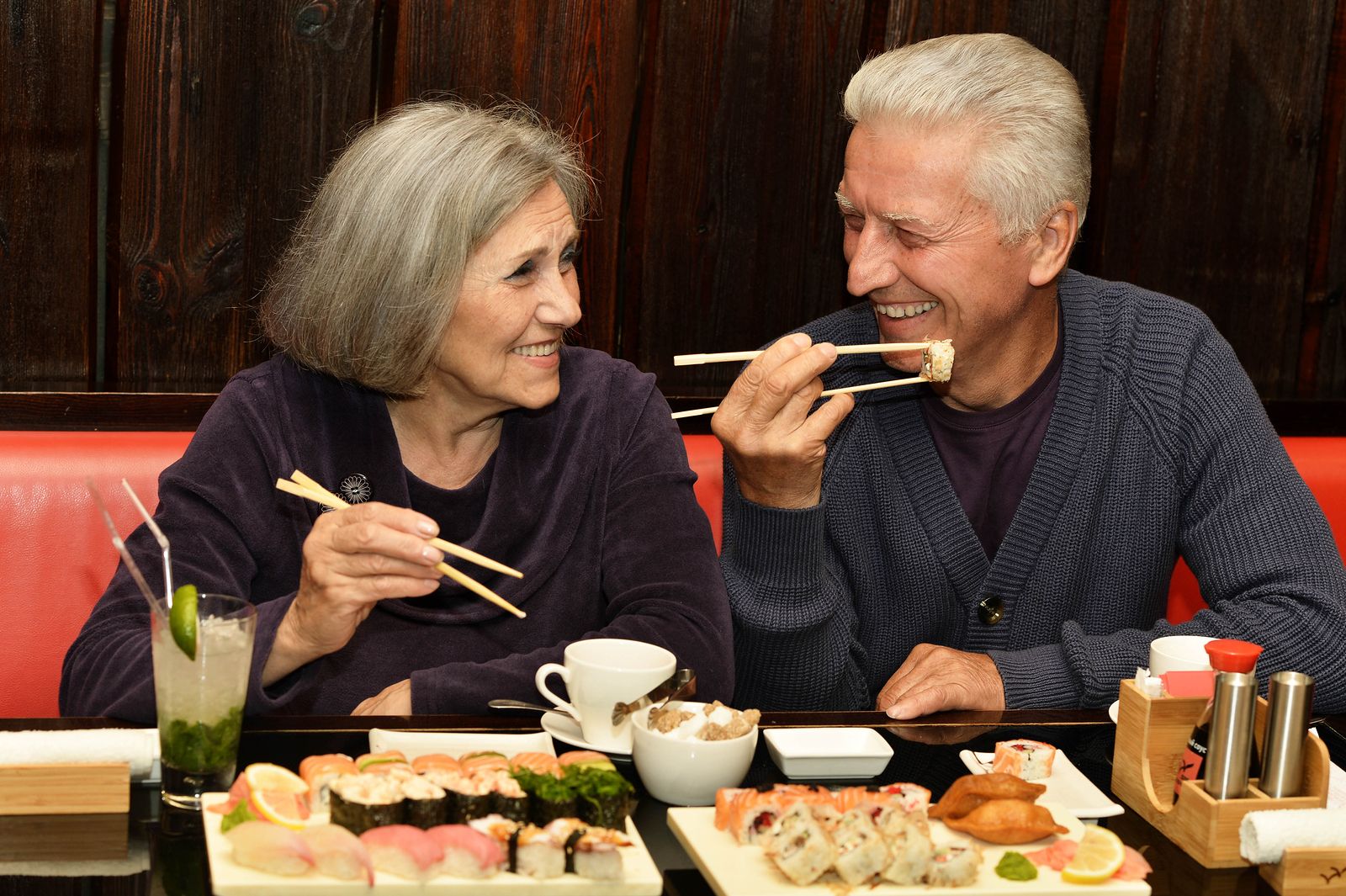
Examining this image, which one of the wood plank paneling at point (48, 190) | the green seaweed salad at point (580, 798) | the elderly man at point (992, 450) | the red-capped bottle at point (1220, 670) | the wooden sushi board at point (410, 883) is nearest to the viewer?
the wooden sushi board at point (410, 883)

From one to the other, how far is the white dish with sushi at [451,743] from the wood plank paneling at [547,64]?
4.77 ft

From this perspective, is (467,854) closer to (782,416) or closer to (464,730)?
(464,730)

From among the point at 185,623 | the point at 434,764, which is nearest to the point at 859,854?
the point at 434,764

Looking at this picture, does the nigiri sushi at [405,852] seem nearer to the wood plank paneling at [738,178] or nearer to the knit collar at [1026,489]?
the knit collar at [1026,489]

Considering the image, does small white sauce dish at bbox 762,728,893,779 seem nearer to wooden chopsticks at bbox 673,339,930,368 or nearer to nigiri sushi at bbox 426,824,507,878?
nigiri sushi at bbox 426,824,507,878

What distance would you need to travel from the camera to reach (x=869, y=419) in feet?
8.20

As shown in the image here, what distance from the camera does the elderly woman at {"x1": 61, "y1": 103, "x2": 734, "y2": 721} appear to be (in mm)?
2076

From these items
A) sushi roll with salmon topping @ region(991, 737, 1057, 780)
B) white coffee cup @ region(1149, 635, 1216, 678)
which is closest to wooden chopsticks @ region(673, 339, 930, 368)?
white coffee cup @ region(1149, 635, 1216, 678)

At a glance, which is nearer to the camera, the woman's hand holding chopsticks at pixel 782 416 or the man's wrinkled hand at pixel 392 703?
the man's wrinkled hand at pixel 392 703

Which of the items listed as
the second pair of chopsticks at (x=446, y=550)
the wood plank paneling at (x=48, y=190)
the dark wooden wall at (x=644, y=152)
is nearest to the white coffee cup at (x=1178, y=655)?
the second pair of chopsticks at (x=446, y=550)

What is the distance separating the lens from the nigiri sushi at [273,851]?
4.02 ft

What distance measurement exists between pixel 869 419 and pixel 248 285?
1.20 metres

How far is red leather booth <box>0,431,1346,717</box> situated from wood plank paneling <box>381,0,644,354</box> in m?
0.84

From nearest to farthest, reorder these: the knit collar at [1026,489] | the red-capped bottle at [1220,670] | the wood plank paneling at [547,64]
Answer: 1. the red-capped bottle at [1220,670]
2. the knit collar at [1026,489]
3. the wood plank paneling at [547,64]
